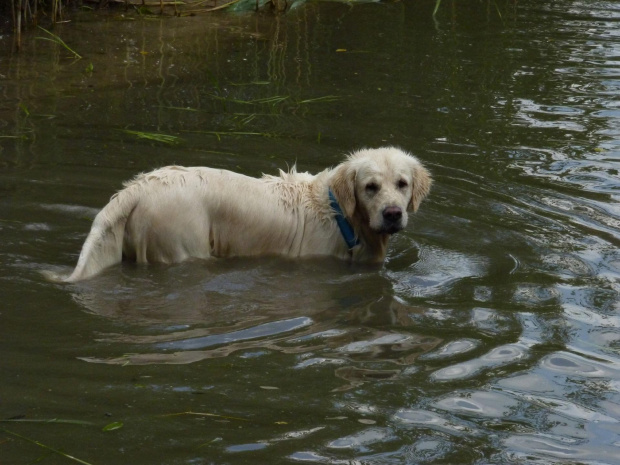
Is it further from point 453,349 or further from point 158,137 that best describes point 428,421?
point 158,137

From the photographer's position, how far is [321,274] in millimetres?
7305

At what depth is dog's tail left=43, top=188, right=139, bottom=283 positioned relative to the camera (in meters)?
6.71

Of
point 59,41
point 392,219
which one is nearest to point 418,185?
point 392,219

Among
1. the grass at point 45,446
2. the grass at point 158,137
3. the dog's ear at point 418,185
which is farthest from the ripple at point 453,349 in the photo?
the grass at point 158,137

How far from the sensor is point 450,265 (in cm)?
737

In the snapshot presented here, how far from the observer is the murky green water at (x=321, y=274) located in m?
4.77

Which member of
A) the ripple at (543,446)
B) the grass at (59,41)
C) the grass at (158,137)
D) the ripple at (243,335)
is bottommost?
the ripple at (543,446)

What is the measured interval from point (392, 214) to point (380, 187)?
0.28 metres

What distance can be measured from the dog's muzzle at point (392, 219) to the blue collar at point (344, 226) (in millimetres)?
399

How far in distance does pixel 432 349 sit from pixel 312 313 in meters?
0.95

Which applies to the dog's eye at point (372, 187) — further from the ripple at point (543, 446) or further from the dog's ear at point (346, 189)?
the ripple at point (543, 446)

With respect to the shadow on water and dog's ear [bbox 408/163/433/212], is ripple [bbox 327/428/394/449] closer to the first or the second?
the shadow on water

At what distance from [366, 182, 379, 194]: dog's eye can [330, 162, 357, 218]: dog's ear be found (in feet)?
0.45

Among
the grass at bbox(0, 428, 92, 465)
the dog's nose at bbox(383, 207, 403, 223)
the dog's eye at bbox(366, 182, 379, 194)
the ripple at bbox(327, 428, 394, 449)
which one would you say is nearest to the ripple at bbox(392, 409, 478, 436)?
the ripple at bbox(327, 428, 394, 449)
